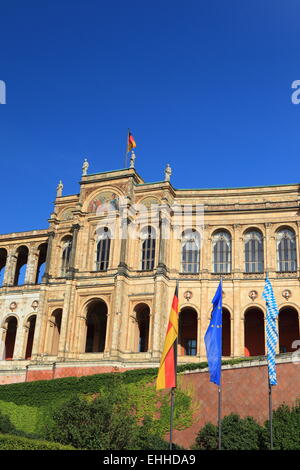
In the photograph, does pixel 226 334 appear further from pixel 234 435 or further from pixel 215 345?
pixel 215 345

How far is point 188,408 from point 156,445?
6.58 m

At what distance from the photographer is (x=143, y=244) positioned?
51469mm

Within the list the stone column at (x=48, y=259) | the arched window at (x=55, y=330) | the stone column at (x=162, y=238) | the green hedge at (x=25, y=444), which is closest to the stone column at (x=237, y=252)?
the stone column at (x=162, y=238)

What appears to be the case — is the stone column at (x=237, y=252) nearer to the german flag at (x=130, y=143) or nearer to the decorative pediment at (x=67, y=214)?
the german flag at (x=130, y=143)

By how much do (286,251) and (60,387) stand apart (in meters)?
22.7

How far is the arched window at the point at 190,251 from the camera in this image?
50.9 meters

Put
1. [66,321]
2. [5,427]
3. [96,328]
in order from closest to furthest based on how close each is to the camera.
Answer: [5,427], [66,321], [96,328]

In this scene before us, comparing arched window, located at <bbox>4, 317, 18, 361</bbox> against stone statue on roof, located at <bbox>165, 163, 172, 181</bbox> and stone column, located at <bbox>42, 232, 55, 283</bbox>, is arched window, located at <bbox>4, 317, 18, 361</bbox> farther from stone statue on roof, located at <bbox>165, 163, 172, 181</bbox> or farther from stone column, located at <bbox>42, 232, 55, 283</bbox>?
stone statue on roof, located at <bbox>165, 163, 172, 181</bbox>

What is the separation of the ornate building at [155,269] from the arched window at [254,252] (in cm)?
9

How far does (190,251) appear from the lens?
169ft

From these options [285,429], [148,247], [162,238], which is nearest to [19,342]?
[148,247]

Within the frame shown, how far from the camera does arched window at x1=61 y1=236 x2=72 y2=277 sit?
178 feet

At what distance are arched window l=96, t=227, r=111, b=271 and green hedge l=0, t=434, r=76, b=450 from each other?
1067 inches
